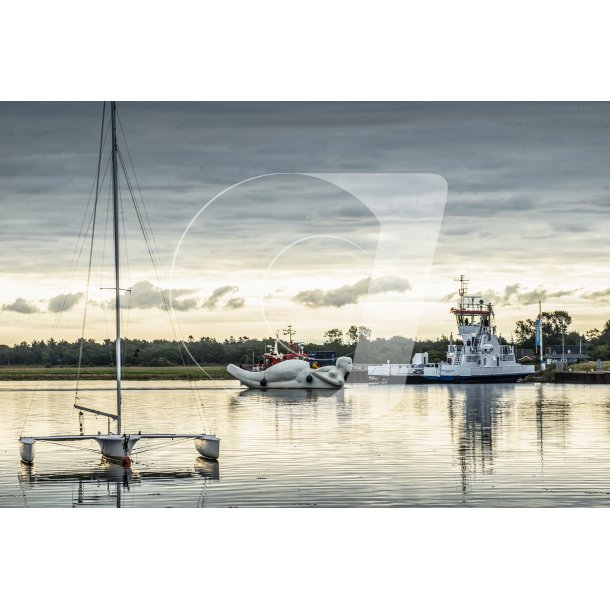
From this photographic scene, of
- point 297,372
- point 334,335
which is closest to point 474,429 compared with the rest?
point 334,335

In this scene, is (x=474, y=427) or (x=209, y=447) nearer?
(x=209, y=447)

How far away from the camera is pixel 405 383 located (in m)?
39.0

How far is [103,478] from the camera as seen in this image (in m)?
10.7

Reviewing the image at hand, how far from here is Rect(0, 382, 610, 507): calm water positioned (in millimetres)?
9383

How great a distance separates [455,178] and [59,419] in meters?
8.78

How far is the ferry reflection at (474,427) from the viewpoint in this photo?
1155 cm

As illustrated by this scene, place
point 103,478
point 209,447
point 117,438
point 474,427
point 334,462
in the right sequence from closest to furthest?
1. point 103,478
2. point 117,438
3. point 209,447
4. point 334,462
5. point 474,427

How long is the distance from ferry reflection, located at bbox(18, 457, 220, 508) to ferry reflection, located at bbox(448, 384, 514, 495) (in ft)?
8.76

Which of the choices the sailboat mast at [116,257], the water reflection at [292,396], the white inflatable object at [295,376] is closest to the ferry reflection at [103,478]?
the sailboat mast at [116,257]

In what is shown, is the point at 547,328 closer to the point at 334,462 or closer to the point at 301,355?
the point at 301,355

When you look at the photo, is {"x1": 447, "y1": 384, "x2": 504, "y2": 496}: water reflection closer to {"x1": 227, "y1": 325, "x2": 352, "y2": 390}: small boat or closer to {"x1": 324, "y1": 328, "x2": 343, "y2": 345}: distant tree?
{"x1": 324, "y1": 328, "x2": 343, "y2": 345}: distant tree

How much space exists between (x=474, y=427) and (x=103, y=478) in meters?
8.46

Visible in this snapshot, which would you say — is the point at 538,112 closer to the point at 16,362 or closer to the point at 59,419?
the point at 59,419

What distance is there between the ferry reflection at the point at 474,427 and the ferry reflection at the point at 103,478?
8.76ft
